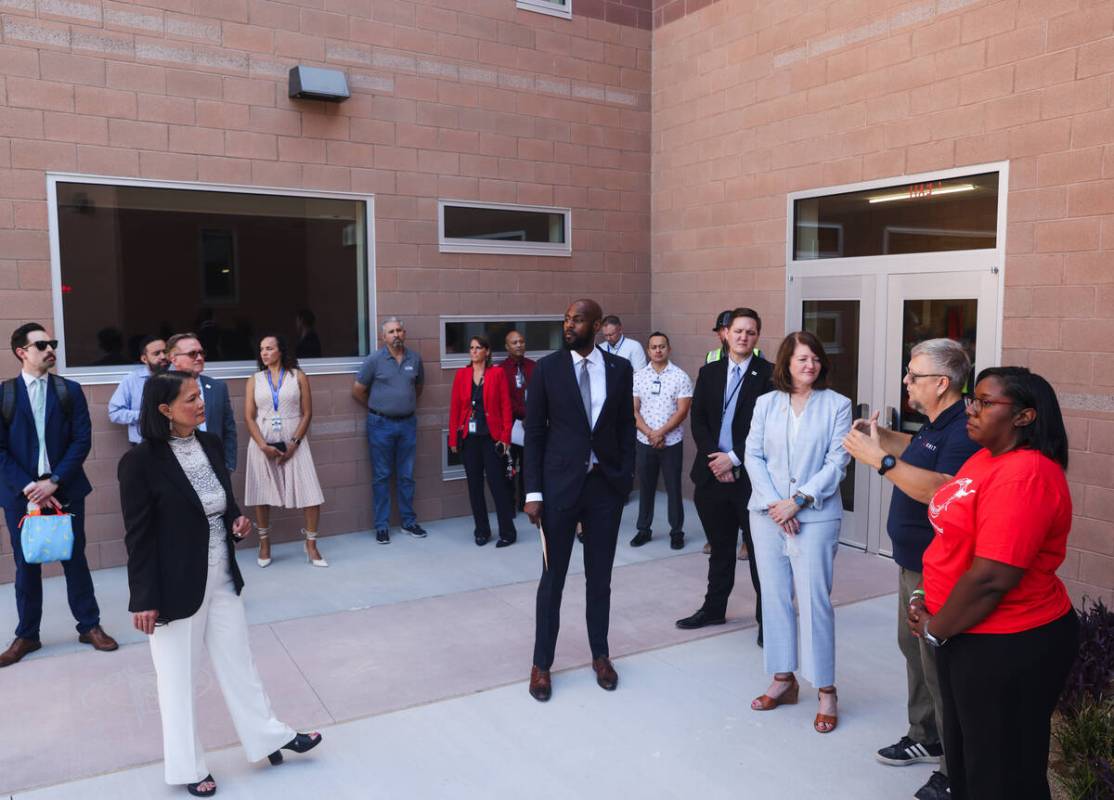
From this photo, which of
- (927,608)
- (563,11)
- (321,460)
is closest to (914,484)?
(927,608)

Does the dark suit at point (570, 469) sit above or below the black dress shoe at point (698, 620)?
above

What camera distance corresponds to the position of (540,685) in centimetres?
455

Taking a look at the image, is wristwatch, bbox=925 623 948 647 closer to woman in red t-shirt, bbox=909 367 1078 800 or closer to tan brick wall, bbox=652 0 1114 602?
woman in red t-shirt, bbox=909 367 1078 800

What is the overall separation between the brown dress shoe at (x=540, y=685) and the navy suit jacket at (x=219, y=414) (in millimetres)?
2999

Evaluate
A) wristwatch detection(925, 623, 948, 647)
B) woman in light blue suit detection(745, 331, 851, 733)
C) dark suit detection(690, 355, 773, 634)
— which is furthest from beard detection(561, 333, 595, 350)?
wristwatch detection(925, 623, 948, 647)

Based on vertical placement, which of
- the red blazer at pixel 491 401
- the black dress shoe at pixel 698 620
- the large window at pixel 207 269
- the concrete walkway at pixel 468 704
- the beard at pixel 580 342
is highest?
the large window at pixel 207 269

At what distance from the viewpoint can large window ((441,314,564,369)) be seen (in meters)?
8.46

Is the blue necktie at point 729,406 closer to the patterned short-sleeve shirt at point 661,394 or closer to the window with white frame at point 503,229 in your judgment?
the patterned short-sleeve shirt at point 661,394

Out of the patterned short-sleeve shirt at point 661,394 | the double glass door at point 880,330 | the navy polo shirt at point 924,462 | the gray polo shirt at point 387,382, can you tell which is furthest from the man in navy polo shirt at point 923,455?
the gray polo shirt at point 387,382

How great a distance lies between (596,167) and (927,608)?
7048 mm

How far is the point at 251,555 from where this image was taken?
742 cm

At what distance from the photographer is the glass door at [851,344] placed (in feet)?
23.7

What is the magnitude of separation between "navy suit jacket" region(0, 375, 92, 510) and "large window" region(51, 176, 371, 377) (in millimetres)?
1745

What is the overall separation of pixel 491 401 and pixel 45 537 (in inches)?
140
